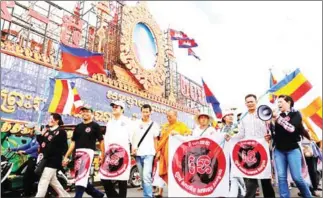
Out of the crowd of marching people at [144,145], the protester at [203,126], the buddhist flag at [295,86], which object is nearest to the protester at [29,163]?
the crowd of marching people at [144,145]

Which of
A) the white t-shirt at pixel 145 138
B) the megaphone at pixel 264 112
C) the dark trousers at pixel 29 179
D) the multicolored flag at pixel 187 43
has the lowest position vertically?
the dark trousers at pixel 29 179

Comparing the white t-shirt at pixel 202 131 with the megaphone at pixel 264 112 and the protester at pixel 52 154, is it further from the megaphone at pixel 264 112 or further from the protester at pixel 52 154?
the protester at pixel 52 154

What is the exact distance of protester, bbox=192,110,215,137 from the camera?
4.78 m

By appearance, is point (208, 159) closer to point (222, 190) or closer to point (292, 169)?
point (222, 190)

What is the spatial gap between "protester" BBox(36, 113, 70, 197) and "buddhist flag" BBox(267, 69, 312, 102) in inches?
164

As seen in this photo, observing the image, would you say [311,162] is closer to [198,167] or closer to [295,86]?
[295,86]

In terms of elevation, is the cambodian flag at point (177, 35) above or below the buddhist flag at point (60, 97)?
above

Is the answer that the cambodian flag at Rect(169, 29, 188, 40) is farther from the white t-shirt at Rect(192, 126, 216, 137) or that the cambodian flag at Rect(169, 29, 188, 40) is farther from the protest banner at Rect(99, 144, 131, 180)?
the protest banner at Rect(99, 144, 131, 180)

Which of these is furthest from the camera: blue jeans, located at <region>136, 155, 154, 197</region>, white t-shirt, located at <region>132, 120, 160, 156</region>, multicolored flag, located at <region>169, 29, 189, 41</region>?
multicolored flag, located at <region>169, 29, 189, 41</region>

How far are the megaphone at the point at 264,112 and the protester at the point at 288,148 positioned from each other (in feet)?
0.29

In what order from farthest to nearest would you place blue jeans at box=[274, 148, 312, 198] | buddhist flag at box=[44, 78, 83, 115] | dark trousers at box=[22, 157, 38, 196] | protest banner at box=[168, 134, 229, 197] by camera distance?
buddhist flag at box=[44, 78, 83, 115] → dark trousers at box=[22, 157, 38, 196] → protest banner at box=[168, 134, 229, 197] → blue jeans at box=[274, 148, 312, 198]

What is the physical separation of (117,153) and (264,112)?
2.41 metres

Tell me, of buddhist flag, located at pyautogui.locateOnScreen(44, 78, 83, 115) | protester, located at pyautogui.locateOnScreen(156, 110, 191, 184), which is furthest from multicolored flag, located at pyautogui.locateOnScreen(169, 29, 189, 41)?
protester, located at pyautogui.locateOnScreen(156, 110, 191, 184)

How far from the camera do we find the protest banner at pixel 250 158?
437 cm
